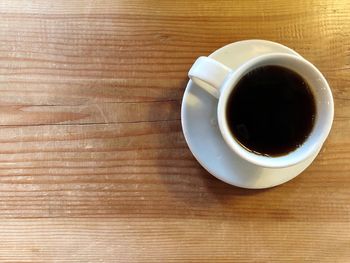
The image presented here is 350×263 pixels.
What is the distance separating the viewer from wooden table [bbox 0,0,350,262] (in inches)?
29.5

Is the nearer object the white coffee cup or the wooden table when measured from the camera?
the white coffee cup

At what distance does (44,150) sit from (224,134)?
28 centimetres

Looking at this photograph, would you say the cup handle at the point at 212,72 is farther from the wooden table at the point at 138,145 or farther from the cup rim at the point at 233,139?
the wooden table at the point at 138,145

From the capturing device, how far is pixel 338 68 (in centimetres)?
75

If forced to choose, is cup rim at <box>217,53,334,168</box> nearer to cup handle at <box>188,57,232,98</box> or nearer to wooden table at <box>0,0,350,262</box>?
cup handle at <box>188,57,232,98</box>

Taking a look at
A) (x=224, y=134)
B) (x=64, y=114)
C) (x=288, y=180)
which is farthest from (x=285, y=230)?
(x=64, y=114)

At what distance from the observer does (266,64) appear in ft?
2.13

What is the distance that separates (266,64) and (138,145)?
23 cm

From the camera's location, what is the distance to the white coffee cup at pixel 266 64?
0.63 metres

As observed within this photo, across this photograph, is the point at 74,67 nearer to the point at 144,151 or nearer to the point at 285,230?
the point at 144,151

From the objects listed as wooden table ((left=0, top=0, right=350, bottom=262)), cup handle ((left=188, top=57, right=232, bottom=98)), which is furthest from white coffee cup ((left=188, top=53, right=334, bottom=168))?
wooden table ((left=0, top=0, right=350, bottom=262))

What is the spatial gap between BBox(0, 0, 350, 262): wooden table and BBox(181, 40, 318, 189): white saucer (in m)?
0.04

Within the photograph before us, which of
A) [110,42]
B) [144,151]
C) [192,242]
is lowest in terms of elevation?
[192,242]

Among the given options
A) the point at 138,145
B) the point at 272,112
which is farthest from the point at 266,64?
the point at 138,145
